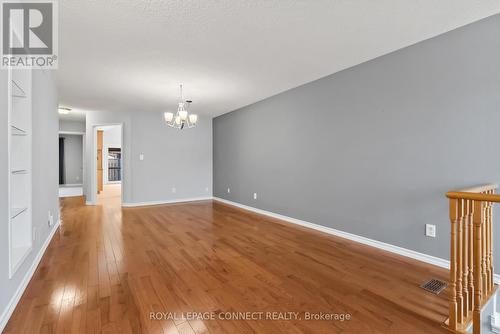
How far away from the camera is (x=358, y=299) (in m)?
1.98

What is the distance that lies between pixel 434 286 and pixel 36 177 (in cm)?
413

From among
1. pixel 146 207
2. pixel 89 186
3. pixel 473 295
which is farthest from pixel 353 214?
pixel 89 186

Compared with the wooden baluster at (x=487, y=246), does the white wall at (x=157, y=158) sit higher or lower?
higher

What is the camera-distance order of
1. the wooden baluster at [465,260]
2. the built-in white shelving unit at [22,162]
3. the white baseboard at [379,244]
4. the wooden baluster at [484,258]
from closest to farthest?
the wooden baluster at [465,260] → the wooden baluster at [484,258] → the built-in white shelving unit at [22,162] → the white baseboard at [379,244]

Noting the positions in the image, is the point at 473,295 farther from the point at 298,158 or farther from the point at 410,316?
the point at 298,158

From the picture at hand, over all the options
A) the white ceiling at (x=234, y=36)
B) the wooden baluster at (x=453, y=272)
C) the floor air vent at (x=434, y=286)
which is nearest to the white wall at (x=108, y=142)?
the white ceiling at (x=234, y=36)

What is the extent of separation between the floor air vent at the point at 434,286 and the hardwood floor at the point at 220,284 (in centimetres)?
7

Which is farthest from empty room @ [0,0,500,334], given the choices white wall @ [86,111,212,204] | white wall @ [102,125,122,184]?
white wall @ [102,125,122,184]

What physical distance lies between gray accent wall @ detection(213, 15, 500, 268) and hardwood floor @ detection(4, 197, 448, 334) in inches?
18.8

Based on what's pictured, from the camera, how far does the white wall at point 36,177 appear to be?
163 cm

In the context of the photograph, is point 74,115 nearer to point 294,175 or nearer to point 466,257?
point 294,175

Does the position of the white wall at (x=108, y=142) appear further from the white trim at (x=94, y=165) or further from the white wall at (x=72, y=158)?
the white trim at (x=94, y=165)

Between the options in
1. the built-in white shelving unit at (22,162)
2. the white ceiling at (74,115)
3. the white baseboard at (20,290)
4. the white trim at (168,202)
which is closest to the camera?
the white baseboard at (20,290)

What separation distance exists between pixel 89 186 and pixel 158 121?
8.04ft
